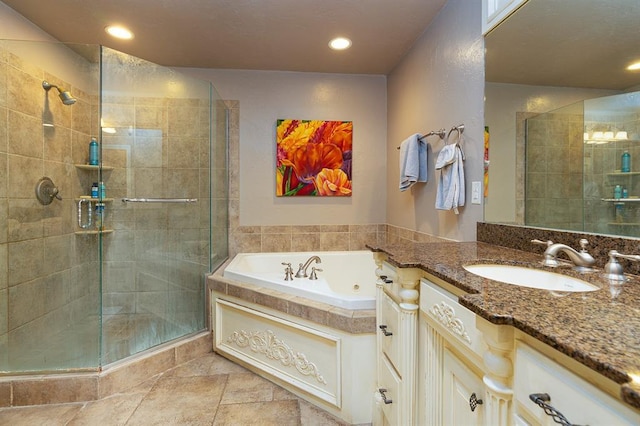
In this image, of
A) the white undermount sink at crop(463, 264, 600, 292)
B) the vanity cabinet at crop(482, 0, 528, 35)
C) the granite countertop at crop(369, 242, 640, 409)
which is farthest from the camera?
the vanity cabinet at crop(482, 0, 528, 35)

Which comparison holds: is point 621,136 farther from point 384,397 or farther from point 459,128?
point 384,397

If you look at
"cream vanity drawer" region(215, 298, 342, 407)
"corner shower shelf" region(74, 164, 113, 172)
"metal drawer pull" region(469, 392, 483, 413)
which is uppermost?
"corner shower shelf" region(74, 164, 113, 172)

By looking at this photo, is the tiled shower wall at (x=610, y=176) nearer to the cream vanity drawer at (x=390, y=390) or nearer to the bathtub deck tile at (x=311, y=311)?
the cream vanity drawer at (x=390, y=390)

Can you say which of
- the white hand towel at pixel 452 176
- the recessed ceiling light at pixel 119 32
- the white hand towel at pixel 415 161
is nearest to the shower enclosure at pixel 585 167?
the white hand towel at pixel 452 176

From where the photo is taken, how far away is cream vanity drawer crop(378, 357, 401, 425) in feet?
4.16

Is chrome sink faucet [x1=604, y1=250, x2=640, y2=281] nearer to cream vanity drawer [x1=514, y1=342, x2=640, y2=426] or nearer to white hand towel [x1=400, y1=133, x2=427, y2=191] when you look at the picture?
cream vanity drawer [x1=514, y1=342, x2=640, y2=426]

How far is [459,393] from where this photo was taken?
92 centimetres

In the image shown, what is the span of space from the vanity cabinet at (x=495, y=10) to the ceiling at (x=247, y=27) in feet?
1.51

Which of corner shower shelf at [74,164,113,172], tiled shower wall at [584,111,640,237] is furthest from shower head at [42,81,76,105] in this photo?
tiled shower wall at [584,111,640,237]

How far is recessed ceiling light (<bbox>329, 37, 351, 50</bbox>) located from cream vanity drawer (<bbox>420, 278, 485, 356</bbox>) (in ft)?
6.58

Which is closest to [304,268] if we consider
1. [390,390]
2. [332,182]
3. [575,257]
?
[332,182]

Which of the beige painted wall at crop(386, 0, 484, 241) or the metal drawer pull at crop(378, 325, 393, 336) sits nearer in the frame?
the metal drawer pull at crop(378, 325, 393, 336)

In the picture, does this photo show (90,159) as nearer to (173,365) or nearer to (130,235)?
(130,235)

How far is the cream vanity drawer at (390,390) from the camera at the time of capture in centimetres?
127
